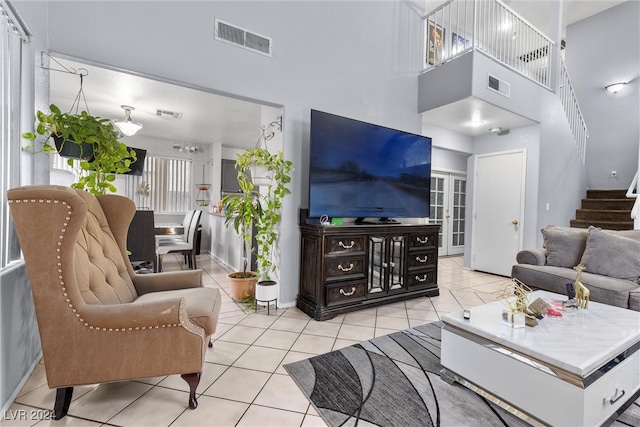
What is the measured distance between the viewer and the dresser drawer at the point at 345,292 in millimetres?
2801

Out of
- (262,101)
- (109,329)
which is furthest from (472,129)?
(109,329)

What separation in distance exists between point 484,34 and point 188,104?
4.39 meters

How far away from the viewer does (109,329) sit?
136 cm

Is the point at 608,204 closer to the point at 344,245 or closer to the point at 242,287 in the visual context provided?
the point at 344,245

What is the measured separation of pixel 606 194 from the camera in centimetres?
518

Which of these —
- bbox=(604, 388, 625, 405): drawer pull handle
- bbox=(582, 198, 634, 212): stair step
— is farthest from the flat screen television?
bbox=(582, 198, 634, 212): stair step

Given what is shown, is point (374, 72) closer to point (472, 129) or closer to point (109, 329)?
point (472, 129)

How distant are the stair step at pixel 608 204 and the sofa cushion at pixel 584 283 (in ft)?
9.66

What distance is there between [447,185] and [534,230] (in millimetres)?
2140

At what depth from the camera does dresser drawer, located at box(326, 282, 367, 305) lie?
2.80 metres

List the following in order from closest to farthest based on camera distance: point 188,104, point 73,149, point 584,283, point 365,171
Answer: point 73,149 → point 584,283 → point 365,171 → point 188,104

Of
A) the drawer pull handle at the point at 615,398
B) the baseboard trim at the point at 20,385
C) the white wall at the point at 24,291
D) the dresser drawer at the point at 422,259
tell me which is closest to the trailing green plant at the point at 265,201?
the white wall at the point at 24,291

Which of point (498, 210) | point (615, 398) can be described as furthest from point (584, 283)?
point (498, 210)

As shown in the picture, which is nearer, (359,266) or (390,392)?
(390,392)
